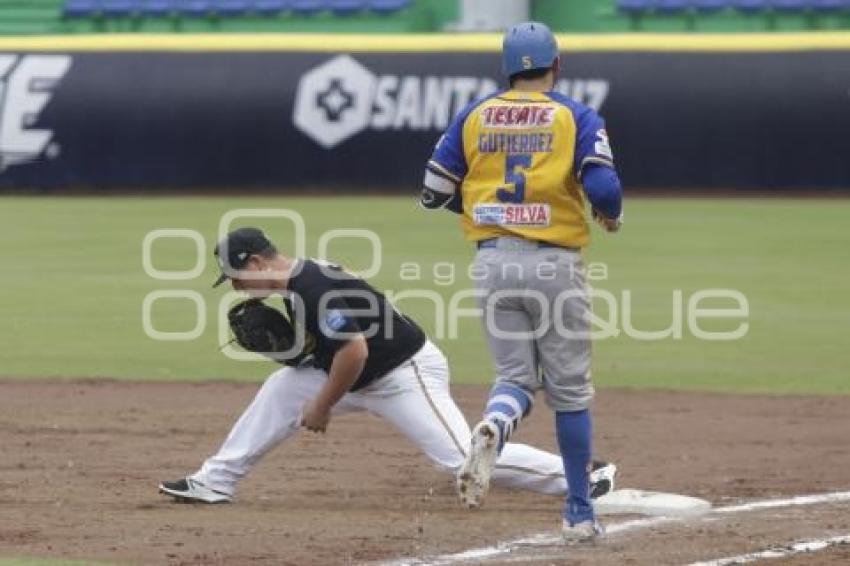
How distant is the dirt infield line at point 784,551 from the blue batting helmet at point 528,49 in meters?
1.82

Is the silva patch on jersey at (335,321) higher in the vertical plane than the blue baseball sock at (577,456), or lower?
higher

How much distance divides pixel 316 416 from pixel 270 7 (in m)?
23.9

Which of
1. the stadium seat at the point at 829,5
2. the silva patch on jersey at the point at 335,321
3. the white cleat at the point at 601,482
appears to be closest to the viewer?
the silva patch on jersey at the point at 335,321

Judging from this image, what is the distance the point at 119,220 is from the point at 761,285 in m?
8.08

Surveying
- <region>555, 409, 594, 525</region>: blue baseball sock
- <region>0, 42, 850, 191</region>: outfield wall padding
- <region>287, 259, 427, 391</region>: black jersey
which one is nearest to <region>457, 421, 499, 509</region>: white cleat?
<region>555, 409, 594, 525</region>: blue baseball sock

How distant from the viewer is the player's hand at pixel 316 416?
7.29 metres


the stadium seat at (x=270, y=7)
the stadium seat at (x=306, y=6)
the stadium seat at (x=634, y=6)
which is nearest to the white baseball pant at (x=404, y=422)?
the stadium seat at (x=634, y=6)

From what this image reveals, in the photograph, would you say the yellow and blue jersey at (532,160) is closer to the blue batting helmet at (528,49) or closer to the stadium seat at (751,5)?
the blue batting helmet at (528,49)

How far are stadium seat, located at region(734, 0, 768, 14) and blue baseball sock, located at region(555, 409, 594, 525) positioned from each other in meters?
22.7

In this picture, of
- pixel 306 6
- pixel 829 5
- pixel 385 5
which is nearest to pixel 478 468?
pixel 829 5

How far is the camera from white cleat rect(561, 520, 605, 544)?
22.3 feet

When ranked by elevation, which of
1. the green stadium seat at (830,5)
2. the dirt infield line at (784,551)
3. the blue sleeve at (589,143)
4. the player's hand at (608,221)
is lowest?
the green stadium seat at (830,5)

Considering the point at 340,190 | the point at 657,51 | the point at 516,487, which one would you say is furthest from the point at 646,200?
the point at 516,487

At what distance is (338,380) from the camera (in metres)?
7.23
